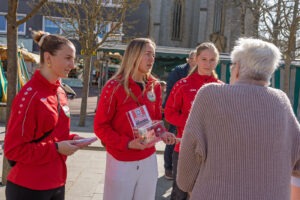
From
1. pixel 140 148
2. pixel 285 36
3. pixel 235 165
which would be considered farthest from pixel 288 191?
pixel 285 36

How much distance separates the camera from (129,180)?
11.0 feet

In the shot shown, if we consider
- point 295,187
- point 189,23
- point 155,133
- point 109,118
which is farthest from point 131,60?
point 189,23

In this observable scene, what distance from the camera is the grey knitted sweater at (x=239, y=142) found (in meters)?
2.25

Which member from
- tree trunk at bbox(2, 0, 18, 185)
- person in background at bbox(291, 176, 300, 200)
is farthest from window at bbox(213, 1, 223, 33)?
person in background at bbox(291, 176, 300, 200)

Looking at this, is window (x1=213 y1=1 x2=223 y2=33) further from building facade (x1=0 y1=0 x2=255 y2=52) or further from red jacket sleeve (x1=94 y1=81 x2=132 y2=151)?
red jacket sleeve (x1=94 y1=81 x2=132 y2=151)

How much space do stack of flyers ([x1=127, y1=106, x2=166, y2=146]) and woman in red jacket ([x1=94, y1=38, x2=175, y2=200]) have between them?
0.05 meters

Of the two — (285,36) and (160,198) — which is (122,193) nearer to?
(160,198)

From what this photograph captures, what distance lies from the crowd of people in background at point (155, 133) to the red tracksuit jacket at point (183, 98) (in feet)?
2.30

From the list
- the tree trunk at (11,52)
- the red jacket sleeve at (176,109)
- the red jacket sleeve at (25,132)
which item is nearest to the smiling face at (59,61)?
the red jacket sleeve at (25,132)

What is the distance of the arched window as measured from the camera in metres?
43.3

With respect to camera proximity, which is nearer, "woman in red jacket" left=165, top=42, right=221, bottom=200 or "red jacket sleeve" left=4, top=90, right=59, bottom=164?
"red jacket sleeve" left=4, top=90, right=59, bottom=164

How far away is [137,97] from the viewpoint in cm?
344

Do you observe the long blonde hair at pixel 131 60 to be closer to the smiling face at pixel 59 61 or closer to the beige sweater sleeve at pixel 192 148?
the smiling face at pixel 59 61

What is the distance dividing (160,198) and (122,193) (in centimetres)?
245
